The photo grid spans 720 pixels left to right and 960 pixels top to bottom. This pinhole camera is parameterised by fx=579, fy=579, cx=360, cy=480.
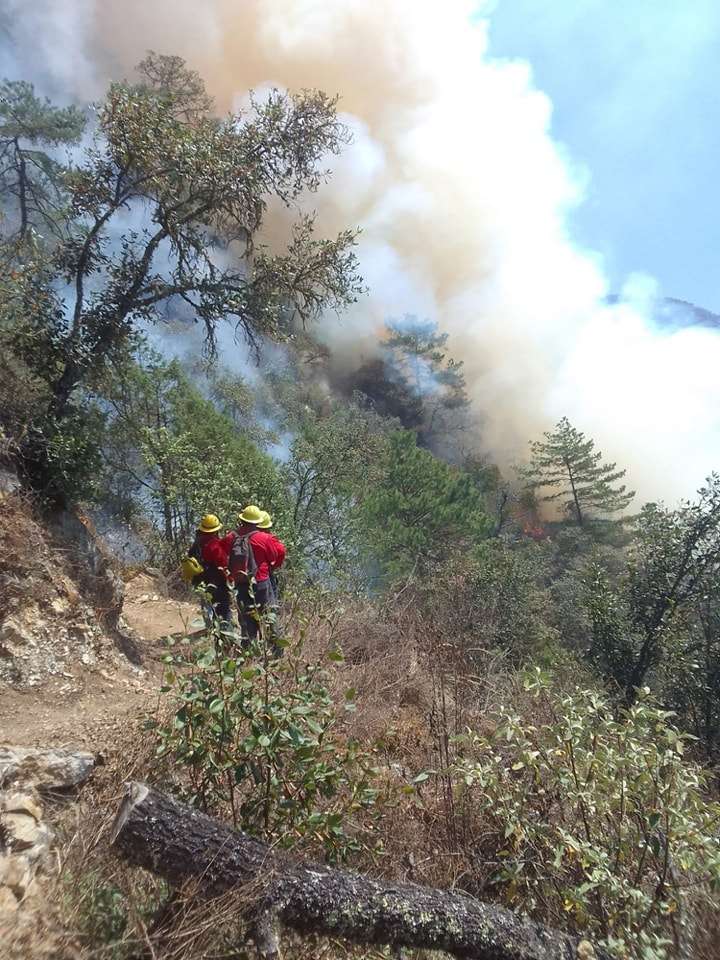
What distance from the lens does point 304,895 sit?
7.15 ft

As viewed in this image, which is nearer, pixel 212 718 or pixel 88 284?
pixel 212 718

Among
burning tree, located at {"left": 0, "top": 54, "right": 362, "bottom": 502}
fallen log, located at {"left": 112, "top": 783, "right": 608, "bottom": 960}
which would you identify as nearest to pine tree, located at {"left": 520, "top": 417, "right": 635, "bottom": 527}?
burning tree, located at {"left": 0, "top": 54, "right": 362, "bottom": 502}

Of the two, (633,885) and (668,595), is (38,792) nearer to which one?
(633,885)

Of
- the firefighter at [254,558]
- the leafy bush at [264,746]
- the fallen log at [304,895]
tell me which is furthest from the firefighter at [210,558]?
the fallen log at [304,895]

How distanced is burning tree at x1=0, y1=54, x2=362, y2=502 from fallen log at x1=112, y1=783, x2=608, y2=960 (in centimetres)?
492

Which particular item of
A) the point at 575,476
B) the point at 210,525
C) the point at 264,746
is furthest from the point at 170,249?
the point at 575,476

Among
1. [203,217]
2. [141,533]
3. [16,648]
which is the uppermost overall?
[203,217]

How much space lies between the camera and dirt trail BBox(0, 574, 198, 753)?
357cm

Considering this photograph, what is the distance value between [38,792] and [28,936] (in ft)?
3.02

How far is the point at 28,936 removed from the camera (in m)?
1.97

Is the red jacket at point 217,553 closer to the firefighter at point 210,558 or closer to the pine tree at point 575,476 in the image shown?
the firefighter at point 210,558

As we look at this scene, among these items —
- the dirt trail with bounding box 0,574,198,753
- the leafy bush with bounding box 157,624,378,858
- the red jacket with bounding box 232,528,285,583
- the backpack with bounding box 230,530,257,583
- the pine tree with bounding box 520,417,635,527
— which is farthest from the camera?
the pine tree with bounding box 520,417,635,527

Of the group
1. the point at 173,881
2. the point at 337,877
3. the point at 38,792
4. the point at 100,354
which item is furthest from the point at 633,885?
the point at 100,354

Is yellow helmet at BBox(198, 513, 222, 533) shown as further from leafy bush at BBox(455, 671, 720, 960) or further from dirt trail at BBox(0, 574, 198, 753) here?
leafy bush at BBox(455, 671, 720, 960)
